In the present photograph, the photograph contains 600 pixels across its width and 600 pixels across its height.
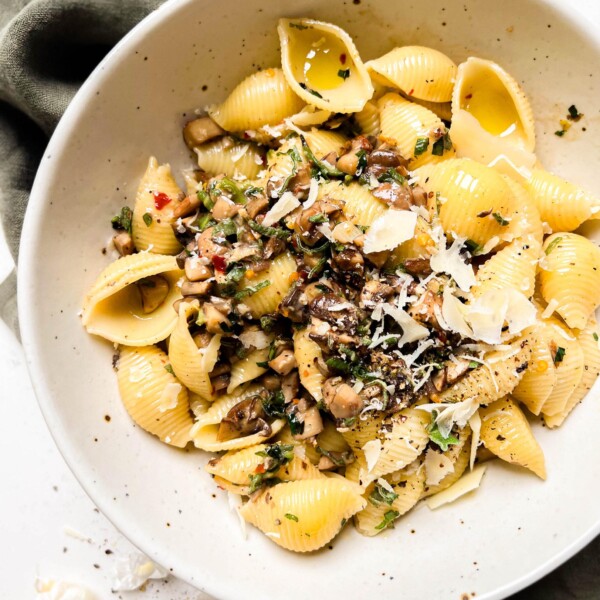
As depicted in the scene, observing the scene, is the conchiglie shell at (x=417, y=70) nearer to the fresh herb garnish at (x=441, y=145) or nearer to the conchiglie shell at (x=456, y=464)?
the fresh herb garnish at (x=441, y=145)

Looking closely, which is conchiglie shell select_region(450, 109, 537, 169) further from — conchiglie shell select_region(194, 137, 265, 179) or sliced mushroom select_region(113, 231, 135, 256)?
sliced mushroom select_region(113, 231, 135, 256)

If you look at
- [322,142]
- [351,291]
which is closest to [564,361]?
[351,291]

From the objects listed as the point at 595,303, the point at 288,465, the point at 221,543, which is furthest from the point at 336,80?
the point at 221,543

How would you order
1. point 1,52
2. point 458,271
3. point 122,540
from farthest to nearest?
point 122,540 → point 1,52 → point 458,271

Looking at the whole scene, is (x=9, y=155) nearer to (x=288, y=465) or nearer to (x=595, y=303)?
(x=288, y=465)

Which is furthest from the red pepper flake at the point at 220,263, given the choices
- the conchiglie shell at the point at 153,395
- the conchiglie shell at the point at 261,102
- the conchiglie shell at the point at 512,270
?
the conchiglie shell at the point at 512,270

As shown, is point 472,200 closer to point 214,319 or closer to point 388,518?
point 214,319

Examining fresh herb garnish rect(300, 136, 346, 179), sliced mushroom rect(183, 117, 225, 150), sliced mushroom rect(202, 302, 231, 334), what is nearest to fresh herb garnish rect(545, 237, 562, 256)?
fresh herb garnish rect(300, 136, 346, 179)
